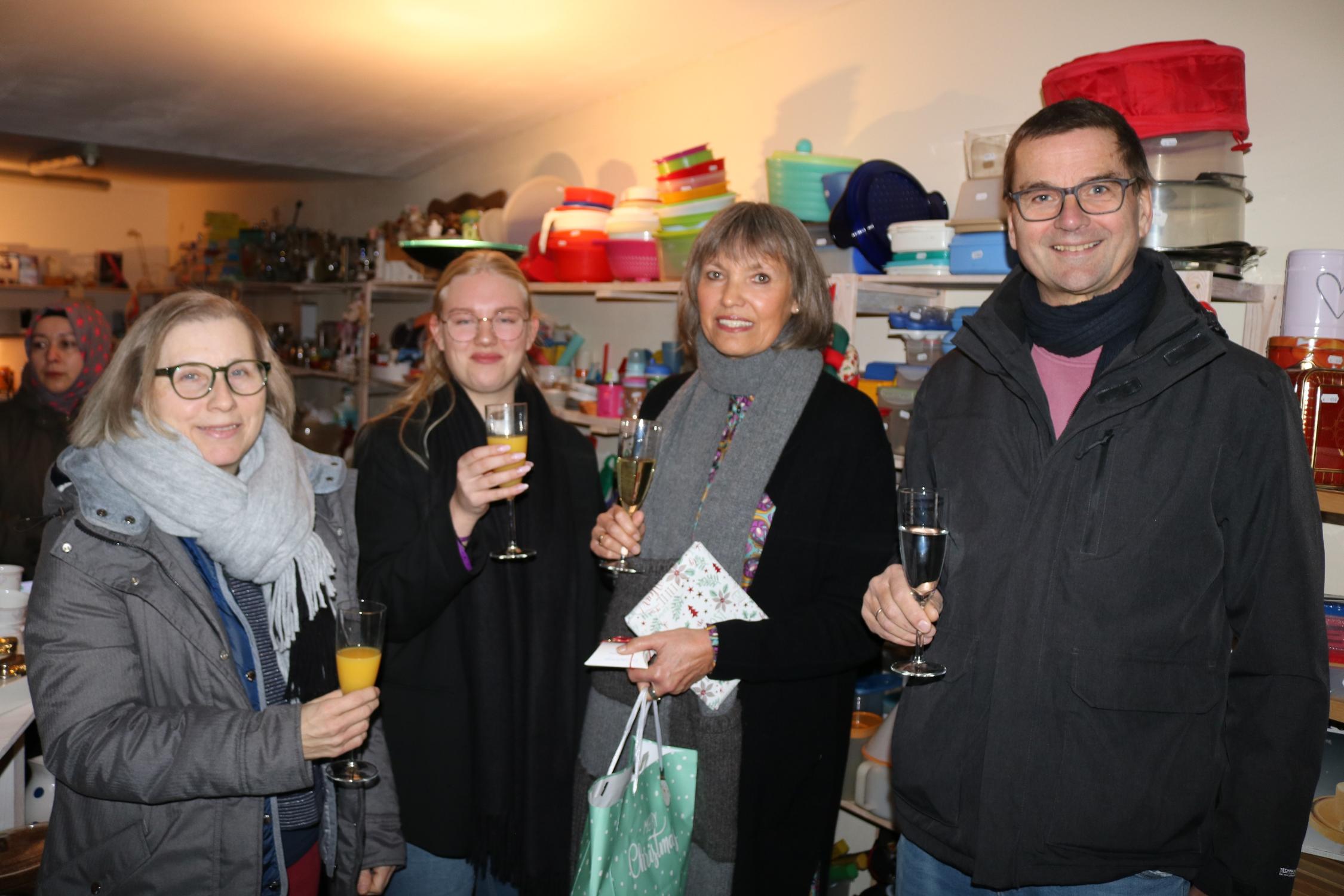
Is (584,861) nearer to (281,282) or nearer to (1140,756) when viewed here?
(1140,756)

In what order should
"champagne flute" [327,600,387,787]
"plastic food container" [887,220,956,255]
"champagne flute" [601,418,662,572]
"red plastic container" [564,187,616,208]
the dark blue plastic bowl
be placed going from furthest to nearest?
"red plastic container" [564,187,616,208] → the dark blue plastic bowl → "plastic food container" [887,220,956,255] → "champagne flute" [601,418,662,572] → "champagne flute" [327,600,387,787]

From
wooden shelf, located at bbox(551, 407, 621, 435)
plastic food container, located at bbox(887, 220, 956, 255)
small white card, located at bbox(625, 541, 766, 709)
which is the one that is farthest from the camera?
wooden shelf, located at bbox(551, 407, 621, 435)

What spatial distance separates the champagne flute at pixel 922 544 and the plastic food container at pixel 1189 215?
41.4 inches

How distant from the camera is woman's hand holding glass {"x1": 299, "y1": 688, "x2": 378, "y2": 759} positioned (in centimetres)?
143

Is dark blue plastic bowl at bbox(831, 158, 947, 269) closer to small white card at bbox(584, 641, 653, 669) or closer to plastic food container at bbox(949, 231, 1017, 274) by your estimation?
plastic food container at bbox(949, 231, 1017, 274)

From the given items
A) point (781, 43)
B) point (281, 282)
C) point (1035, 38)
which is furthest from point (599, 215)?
point (281, 282)

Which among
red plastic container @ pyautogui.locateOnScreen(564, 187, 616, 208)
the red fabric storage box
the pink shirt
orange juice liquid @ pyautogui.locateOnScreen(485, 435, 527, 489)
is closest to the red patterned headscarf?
red plastic container @ pyautogui.locateOnScreen(564, 187, 616, 208)

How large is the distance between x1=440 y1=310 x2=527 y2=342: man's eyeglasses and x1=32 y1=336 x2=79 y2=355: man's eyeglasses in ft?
7.98

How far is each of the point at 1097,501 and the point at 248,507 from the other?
1.36 meters

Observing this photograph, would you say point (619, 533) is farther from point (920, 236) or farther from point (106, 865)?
point (920, 236)

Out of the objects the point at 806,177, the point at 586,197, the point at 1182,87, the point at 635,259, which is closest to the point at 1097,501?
the point at 1182,87

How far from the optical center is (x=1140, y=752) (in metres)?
1.36

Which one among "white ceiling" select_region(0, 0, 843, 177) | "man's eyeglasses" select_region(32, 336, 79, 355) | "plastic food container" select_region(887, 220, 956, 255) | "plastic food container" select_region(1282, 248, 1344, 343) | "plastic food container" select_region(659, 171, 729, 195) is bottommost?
"man's eyeglasses" select_region(32, 336, 79, 355)

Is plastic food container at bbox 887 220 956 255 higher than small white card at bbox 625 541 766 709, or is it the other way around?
plastic food container at bbox 887 220 956 255
